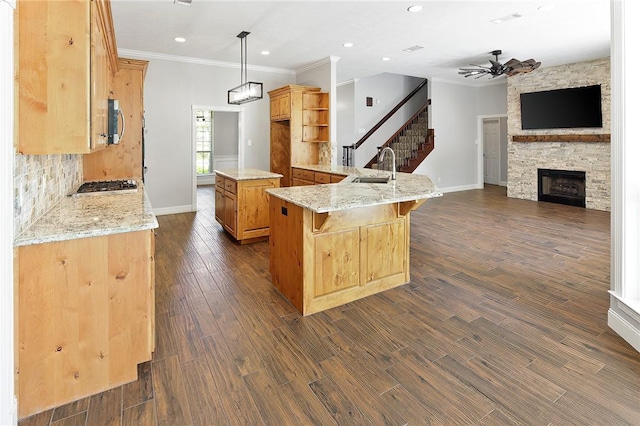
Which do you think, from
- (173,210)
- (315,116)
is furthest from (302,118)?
(173,210)

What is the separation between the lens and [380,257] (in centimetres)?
329

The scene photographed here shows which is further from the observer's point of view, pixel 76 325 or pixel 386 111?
pixel 386 111

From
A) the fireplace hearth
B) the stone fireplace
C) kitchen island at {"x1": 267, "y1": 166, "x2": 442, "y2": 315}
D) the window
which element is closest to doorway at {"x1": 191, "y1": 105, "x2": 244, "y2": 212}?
the window

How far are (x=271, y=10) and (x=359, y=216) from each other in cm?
301

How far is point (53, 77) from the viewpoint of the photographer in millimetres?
1775

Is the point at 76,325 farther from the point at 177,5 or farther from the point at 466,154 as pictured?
the point at 466,154

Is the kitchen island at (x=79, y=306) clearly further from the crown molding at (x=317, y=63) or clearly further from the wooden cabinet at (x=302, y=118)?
the crown molding at (x=317, y=63)

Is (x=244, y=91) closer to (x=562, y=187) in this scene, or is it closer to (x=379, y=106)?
(x=379, y=106)

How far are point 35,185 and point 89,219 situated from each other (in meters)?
0.38

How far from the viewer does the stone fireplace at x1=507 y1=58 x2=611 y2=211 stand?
7.16 m

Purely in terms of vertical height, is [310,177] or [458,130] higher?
[458,130]
